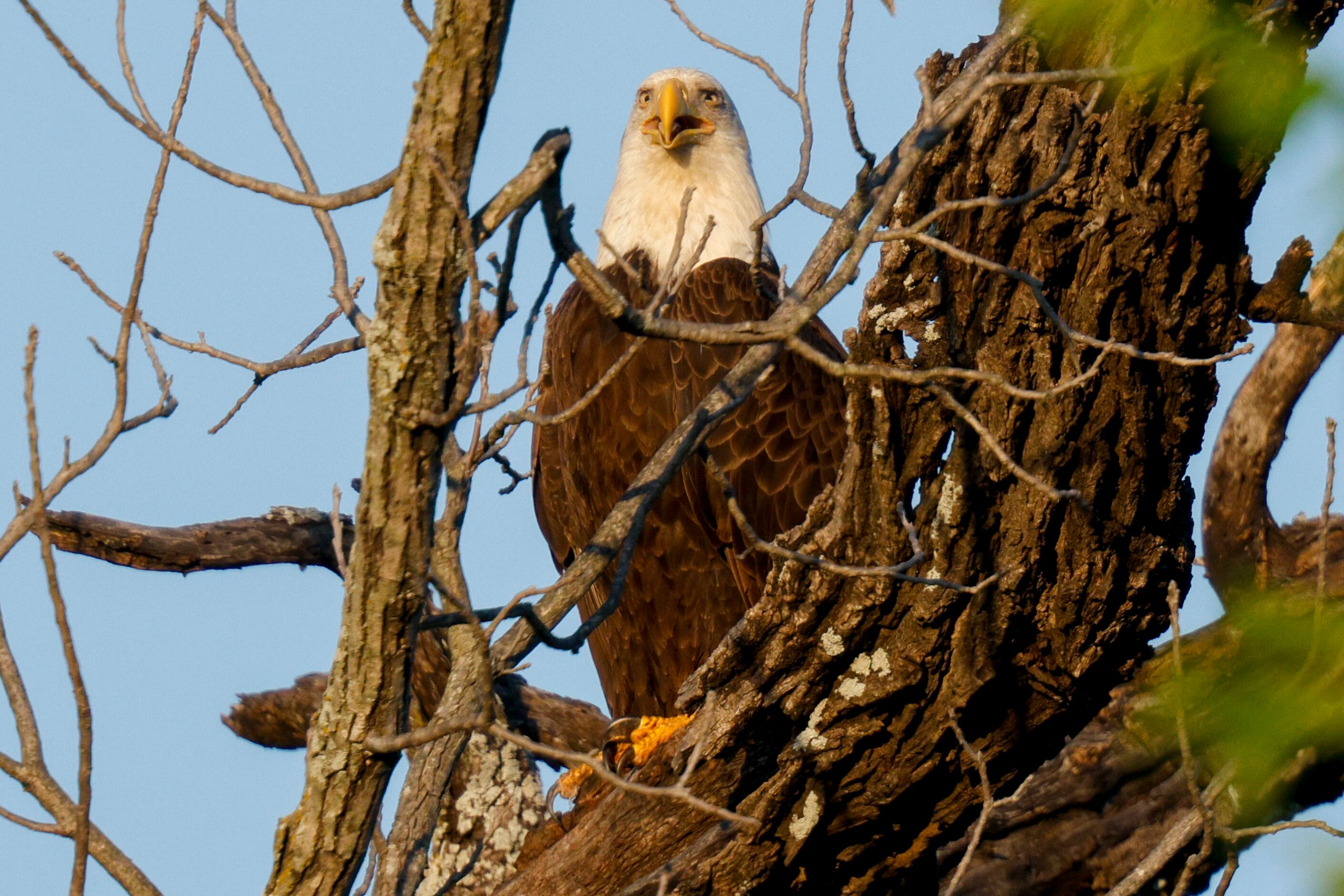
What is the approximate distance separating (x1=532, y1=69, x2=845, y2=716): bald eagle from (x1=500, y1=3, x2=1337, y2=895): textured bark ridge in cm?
87

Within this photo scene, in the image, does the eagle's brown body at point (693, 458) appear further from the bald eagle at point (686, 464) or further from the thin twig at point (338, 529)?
the thin twig at point (338, 529)

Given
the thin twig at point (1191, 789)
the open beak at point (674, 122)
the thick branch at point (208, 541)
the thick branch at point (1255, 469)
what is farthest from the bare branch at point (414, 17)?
the thick branch at point (1255, 469)

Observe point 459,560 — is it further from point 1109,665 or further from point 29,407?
point 1109,665

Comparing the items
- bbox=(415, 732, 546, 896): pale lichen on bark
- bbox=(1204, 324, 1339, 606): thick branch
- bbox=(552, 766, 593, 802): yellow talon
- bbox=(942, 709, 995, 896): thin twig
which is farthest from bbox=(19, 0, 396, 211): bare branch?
bbox=(1204, 324, 1339, 606): thick branch

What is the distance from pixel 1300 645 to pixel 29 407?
5.72ft

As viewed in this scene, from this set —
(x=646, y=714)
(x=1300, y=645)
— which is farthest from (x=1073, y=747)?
(x=1300, y=645)

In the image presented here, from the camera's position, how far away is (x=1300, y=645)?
1548 millimetres

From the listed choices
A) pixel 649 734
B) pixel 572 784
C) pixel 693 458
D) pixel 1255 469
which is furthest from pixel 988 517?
pixel 1255 469

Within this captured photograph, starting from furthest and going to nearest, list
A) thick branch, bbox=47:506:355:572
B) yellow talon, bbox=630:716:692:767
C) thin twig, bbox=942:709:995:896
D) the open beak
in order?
the open beak, thick branch, bbox=47:506:355:572, yellow talon, bbox=630:716:692:767, thin twig, bbox=942:709:995:896

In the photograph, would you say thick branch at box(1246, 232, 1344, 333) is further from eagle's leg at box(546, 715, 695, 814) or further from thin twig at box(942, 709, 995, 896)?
eagle's leg at box(546, 715, 695, 814)

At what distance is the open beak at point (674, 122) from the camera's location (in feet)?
16.2

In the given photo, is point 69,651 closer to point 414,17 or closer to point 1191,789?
point 414,17

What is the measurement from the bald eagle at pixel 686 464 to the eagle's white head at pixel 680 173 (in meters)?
0.22

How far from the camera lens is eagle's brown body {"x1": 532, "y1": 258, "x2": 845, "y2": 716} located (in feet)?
13.4
